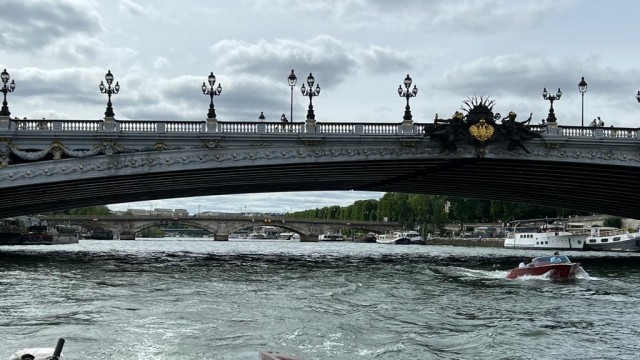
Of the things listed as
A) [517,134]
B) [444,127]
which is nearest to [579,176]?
[517,134]

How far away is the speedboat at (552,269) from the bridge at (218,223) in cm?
11376

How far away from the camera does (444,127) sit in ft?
190

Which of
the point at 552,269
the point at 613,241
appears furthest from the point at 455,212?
the point at 552,269

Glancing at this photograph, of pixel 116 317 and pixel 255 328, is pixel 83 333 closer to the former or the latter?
pixel 116 317

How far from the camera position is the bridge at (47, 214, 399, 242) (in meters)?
164

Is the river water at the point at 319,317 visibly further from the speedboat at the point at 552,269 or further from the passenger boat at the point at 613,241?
the passenger boat at the point at 613,241

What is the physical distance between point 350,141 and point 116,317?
3254 centimetres

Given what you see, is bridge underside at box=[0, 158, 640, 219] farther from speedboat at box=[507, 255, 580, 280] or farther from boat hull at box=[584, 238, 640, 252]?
boat hull at box=[584, 238, 640, 252]

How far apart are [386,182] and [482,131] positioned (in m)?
17.7

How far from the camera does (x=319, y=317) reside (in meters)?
27.2

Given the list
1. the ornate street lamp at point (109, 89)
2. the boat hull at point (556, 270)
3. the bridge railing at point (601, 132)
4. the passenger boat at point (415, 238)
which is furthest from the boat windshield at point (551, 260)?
the passenger boat at point (415, 238)

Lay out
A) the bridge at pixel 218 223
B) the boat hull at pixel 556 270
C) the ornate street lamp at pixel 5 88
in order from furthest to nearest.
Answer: the bridge at pixel 218 223
the ornate street lamp at pixel 5 88
the boat hull at pixel 556 270

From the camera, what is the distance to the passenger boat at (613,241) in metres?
105

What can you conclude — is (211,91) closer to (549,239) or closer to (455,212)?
(549,239)
